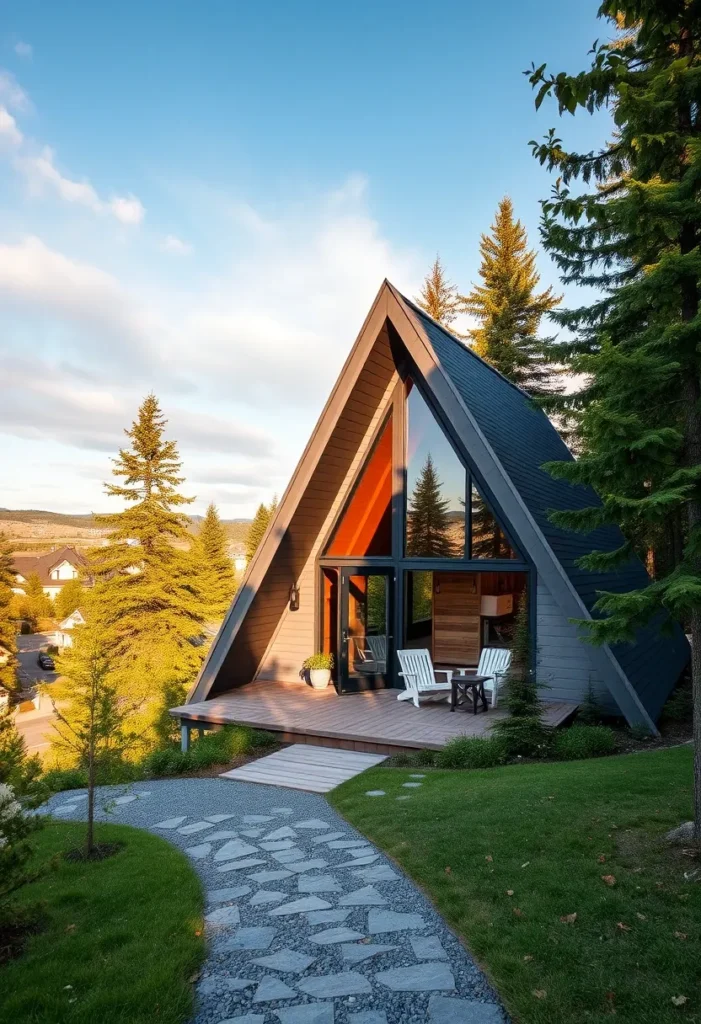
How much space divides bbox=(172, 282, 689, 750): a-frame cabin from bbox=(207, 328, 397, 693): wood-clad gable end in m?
0.03

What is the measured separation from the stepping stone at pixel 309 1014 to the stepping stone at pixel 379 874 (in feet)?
5.01

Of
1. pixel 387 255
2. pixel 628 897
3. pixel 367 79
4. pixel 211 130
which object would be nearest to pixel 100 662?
pixel 628 897

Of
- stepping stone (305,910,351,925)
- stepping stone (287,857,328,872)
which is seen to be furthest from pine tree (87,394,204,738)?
stepping stone (305,910,351,925)

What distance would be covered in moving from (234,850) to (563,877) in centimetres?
266

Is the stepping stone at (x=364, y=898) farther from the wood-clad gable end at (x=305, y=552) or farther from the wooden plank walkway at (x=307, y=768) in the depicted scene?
the wood-clad gable end at (x=305, y=552)

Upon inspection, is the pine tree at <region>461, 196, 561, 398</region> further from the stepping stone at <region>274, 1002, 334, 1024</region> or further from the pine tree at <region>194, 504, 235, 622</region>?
the stepping stone at <region>274, 1002, 334, 1024</region>

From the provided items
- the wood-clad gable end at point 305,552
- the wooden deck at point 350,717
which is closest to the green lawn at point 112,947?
the wooden deck at point 350,717

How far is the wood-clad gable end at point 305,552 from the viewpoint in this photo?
35.0 feet

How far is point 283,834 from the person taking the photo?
18.1ft

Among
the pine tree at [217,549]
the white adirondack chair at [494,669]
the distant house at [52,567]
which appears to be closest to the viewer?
the white adirondack chair at [494,669]

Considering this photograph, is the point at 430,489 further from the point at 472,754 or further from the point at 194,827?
the point at 194,827

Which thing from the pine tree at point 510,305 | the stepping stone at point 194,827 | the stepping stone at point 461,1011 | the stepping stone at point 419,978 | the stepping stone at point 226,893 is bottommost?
the stepping stone at point 194,827

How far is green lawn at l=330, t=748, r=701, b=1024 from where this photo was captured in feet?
9.26

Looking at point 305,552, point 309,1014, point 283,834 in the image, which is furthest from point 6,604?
point 309,1014
